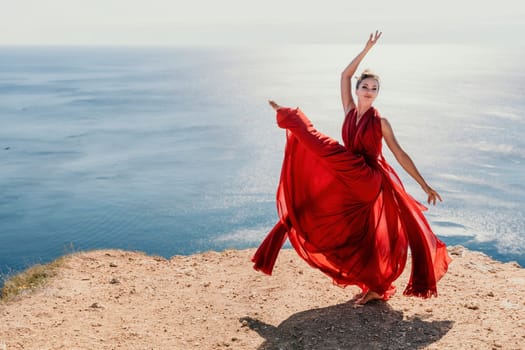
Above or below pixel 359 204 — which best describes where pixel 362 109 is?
above

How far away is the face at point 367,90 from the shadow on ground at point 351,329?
9.26 feet

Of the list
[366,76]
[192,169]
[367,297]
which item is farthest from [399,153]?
[192,169]

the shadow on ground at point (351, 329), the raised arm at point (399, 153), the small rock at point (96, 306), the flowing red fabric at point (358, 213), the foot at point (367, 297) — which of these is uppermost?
the raised arm at point (399, 153)

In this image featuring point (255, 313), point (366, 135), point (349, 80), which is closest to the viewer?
point (366, 135)

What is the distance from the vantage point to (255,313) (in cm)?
733

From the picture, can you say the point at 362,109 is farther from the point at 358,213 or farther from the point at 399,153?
the point at 358,213

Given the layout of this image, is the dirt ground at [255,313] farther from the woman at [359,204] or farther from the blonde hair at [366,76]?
the blonde hair at [366,76]

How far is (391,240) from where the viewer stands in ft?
22.0

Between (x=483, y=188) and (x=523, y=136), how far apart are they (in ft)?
55.1

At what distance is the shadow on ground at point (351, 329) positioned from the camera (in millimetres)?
A: 6188

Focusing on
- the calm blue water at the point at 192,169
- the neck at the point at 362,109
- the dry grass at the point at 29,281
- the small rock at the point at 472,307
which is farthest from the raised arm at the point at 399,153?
the calm blue water at the point at 192,169

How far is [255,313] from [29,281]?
4.74 m

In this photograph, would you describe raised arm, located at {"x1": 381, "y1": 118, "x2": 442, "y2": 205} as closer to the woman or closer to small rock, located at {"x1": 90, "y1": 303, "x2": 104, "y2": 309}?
the woman

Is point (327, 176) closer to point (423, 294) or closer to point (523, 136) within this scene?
point (423, 294)
